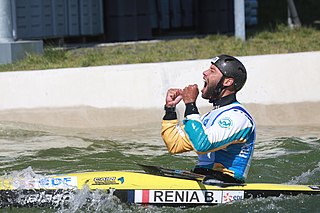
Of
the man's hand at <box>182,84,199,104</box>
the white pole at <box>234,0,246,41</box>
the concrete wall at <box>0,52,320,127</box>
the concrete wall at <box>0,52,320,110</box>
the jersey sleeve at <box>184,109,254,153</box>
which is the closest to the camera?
→ the jersey sleeve at <box>184,109,254,153</box>

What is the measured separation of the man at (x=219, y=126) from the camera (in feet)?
22.5

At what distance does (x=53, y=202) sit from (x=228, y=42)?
35.9 feet

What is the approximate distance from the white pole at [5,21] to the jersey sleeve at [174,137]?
9006mm

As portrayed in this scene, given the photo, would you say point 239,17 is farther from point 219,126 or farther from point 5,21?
point 219,126

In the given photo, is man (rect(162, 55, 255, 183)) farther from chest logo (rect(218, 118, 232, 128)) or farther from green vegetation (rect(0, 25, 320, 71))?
green vegetation (rect(0, 25, 320, 71))

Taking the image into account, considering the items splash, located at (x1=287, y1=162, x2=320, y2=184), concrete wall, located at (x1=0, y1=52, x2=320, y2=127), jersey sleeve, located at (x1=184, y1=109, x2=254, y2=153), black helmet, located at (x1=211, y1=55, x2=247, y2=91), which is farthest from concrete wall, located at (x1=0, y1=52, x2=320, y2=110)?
jersey sleeve, located at (x1=184, y1=109, x2=254, y2=153)

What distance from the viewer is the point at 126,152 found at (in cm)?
1108

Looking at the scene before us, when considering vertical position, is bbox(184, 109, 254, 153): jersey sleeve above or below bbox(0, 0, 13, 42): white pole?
below

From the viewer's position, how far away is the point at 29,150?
11.2m

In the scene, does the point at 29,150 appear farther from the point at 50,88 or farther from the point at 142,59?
the point at 142,59

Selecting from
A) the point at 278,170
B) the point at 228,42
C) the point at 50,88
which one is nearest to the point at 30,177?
the point at 278,170

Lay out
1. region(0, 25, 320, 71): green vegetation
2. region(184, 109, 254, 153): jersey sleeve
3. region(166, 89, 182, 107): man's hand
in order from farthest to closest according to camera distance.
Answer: region(0, 25, 320, 71): green vegetation < region(166, 89, 182, 107): man's hand < region(184, 109, 254, 153): jersey sleeve

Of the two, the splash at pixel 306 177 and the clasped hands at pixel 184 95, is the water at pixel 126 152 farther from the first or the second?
the clasped hands at pixel 184 95

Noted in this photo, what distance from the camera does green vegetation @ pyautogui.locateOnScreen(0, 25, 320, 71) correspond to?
595 inches
